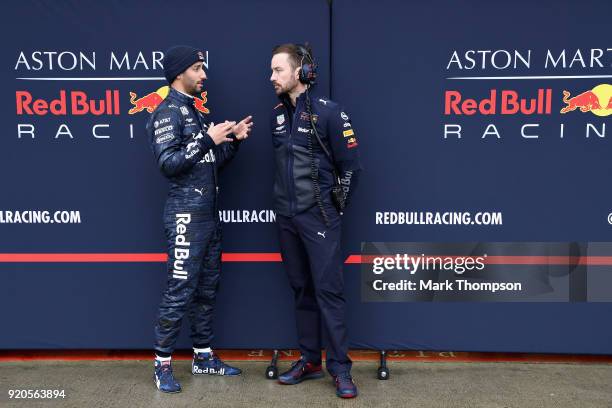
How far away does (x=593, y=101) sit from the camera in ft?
12.4

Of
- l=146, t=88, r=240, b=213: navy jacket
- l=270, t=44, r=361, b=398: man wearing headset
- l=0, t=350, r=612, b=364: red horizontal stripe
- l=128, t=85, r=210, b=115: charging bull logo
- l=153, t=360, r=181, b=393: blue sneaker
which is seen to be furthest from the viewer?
l=0, t=350, r=612, b=364: red horizontal stripe

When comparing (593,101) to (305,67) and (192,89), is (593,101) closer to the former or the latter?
(305,67)

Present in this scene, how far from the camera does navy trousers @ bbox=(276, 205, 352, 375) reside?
349 cm

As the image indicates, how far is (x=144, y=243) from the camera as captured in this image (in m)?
3.98

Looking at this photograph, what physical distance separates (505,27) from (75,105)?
8.73 ft

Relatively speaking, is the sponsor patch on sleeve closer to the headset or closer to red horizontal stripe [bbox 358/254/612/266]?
the headset

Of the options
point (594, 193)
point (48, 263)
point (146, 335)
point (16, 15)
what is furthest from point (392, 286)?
point (16, 15)

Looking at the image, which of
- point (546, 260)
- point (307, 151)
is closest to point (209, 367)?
point (307, 151)

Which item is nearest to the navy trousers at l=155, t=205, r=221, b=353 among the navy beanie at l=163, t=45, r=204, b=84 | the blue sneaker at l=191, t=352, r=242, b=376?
the blue sneaker at l=191, t=352, r=242, b=376

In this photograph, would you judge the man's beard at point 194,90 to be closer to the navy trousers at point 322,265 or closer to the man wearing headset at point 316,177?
the man wearing headset at point 316,177

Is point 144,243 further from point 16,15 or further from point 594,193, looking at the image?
point 594,193

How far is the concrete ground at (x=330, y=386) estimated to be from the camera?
3.43 meters

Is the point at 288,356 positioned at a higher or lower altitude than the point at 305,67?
lower

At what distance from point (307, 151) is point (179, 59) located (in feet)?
2.82
